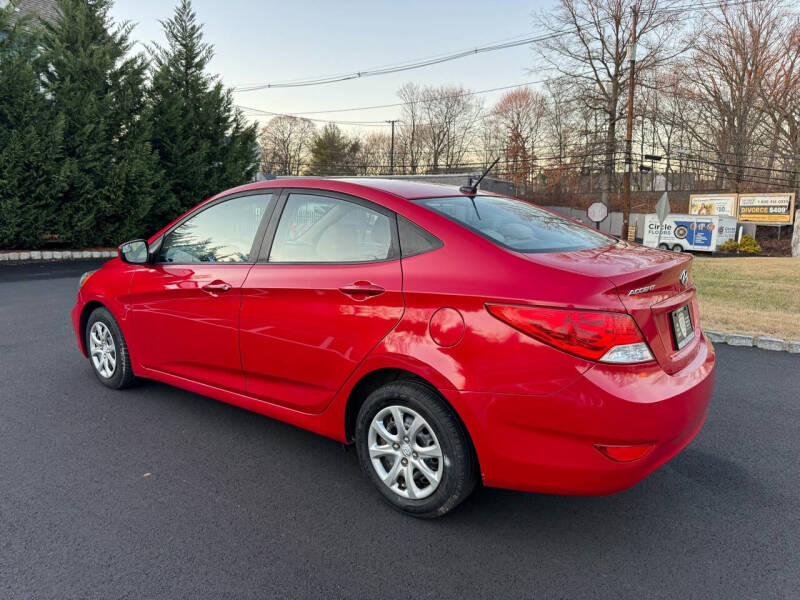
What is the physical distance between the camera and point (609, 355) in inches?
88.6

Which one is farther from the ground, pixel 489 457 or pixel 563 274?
pixel 563 274

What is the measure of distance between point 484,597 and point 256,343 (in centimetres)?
182

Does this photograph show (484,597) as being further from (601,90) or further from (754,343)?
(601,90)

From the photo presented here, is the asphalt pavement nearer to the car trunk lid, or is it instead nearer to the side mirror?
the car trunk lid

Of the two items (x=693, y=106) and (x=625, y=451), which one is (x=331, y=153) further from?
(x=625, y=451)

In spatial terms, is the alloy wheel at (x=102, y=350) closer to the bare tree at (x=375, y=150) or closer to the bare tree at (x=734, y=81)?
the bare tree at (x=734, y=81)

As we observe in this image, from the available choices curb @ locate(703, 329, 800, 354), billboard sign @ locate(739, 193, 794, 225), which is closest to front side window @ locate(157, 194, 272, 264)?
curb @ locate(703, 329, 800, 354)

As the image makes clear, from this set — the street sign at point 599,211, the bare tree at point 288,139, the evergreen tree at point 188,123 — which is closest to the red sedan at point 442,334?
the evergreen tree at point 188,123

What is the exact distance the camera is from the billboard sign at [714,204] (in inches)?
1626

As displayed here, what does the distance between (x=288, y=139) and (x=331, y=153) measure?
6.41m

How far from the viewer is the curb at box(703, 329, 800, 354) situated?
6363 mm

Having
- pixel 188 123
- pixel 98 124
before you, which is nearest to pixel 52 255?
pixel 98 124

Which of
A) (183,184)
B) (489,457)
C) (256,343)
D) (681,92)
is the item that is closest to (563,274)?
(489,457)

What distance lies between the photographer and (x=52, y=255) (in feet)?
48.3
